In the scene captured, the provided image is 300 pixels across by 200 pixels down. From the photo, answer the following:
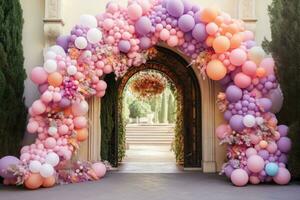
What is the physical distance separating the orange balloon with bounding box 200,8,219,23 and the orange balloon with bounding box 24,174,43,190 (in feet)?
13.0

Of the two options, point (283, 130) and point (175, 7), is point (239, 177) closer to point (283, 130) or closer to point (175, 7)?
point (283, 130)

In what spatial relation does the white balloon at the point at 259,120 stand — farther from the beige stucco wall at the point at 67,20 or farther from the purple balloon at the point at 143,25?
the purple balloon at the point at 143,25

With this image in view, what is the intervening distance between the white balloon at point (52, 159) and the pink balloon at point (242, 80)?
348cm

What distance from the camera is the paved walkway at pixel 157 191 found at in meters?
6.14

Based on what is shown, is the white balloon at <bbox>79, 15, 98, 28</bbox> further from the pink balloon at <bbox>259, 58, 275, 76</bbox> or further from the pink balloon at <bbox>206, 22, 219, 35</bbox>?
the pink balloon at <bbox>259, 58, 275, 76</bbox>

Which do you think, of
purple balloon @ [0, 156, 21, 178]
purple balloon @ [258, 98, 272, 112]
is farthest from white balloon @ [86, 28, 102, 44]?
purple balloon @ [258, 98, 272, 112]

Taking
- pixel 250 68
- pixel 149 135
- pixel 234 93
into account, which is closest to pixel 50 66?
pixel 234 93

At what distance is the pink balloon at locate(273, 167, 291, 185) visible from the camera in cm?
709

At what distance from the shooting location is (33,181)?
6.73 metres

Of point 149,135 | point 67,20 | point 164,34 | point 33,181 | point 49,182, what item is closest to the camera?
point 33,181

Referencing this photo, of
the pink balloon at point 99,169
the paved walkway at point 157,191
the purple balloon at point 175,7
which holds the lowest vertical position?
the paved walkway at point 157,191

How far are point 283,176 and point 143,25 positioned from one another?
11.9ft

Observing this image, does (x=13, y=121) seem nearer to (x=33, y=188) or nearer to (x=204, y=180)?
(x=33, y=188)

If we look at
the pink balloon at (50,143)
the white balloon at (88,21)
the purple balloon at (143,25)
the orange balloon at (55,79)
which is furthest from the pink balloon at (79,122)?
the purple balloon at (143,25)
